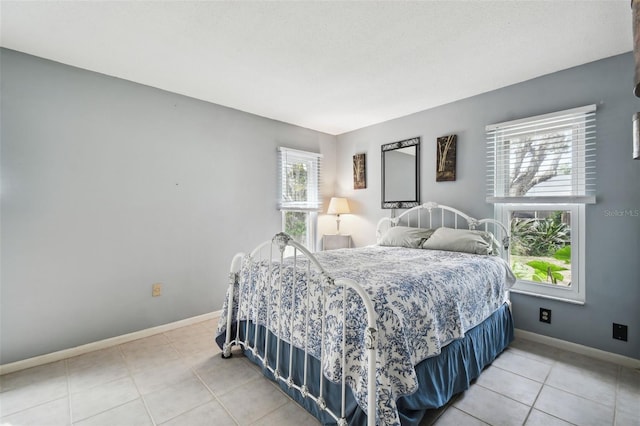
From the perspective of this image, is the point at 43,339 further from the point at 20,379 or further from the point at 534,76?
the point at 534,76

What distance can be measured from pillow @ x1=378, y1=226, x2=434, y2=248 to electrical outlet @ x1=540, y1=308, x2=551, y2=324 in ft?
3.85

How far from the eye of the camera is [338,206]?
419 cm

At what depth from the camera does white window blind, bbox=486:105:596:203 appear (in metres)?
2.41

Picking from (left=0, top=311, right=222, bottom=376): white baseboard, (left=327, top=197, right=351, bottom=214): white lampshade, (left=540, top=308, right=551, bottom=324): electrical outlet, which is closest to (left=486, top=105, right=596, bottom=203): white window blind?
(left=540, top=308, right=551, bottom=324): electrical outlet

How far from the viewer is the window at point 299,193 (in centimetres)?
389

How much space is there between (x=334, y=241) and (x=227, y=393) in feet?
8.33

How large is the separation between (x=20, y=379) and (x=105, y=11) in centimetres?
255

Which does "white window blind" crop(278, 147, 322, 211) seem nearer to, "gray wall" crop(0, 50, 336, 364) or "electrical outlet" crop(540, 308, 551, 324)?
"gray wall" crop(0, 50, 336, 364)

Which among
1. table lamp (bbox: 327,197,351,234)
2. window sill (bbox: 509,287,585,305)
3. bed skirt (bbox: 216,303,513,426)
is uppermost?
table lamp (bbox: 327,197,351,234)

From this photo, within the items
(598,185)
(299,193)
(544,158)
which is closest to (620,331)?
(598,185)

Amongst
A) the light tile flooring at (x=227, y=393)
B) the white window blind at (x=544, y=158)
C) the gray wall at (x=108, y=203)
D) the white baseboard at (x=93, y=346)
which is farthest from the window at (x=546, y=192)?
the white baseboard at (x=93, y=346)

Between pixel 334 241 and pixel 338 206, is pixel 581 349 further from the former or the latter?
pixel 338 206

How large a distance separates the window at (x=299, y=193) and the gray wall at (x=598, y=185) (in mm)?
1923

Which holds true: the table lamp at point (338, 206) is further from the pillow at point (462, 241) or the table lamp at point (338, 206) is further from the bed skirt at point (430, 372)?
the bed skirt at point (430, 372)
